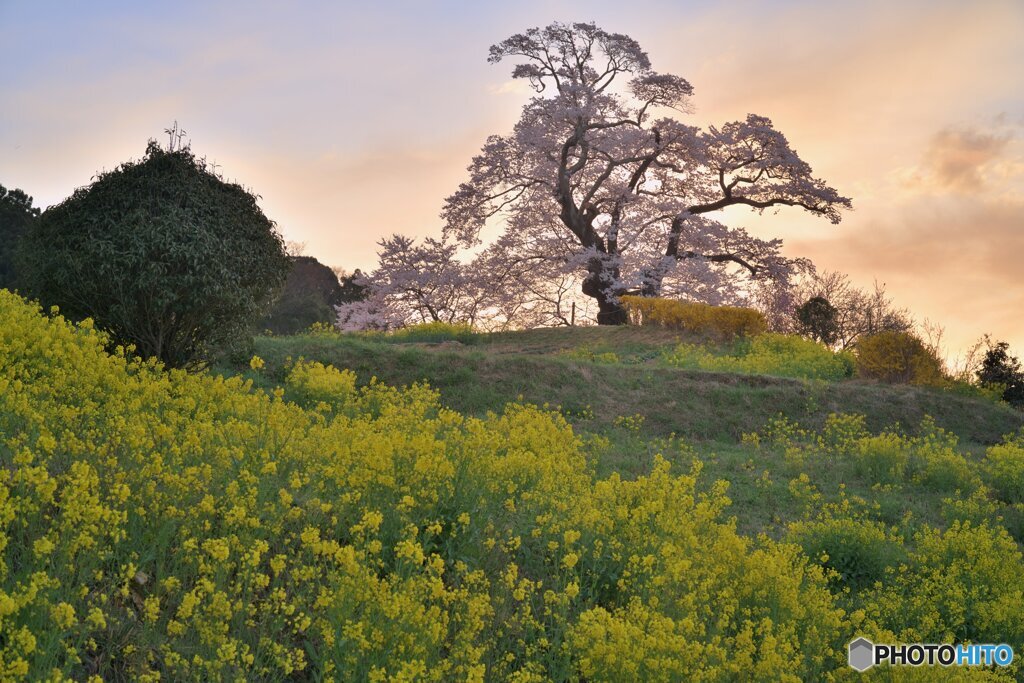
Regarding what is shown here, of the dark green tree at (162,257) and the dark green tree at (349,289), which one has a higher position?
the dark green tree at (349,289)

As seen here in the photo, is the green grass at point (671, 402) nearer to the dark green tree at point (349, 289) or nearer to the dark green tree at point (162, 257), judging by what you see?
the dark green tree at point (162, 257)

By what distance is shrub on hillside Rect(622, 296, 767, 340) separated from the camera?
21578 millimetres

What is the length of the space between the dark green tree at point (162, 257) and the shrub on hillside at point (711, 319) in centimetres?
1320

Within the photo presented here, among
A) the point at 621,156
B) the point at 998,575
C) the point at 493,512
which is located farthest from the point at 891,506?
the point at 621,156

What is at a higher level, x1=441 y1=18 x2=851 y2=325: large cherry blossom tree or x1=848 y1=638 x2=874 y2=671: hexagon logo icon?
x1=441 y1=18 x2=851 y2=325: large cherry blossom tree

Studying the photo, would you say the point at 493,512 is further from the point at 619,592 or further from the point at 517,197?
the point at 517,197

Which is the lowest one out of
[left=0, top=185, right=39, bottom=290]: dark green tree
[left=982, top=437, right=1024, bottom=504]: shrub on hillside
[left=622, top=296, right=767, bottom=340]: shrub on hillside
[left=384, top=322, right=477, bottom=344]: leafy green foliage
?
[left=982, top=437, right=1024, bottom=504]: shrub on hillside

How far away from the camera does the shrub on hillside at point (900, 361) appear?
18.0 meters

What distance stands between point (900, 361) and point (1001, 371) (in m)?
2.21

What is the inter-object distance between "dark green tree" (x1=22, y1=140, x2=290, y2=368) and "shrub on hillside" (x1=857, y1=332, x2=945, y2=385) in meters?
13.1

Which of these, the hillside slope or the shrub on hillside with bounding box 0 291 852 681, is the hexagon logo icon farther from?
the hillside slope

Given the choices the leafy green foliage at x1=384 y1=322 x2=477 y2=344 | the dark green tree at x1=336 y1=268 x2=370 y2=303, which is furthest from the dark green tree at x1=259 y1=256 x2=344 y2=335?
the leafy green foliage at x1=384 y1=322 x2=477 y2=344

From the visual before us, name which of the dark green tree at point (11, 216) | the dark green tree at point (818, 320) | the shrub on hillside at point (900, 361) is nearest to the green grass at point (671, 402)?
the shrub on hillside at point (900, 361)

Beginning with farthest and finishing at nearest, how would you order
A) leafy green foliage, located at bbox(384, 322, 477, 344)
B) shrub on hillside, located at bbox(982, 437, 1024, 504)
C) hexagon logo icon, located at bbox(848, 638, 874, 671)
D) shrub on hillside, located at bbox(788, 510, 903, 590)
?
leafy green foliage, located at bbox(384, 322, 477, 344) → shrub on hillside, located at bbox(982, 437, 1024, 504) → shrub on hillside, located at bbox(788, 510, 903, 590) → hexagon logo icon, located at bbox(848, 638, 874, 671)
